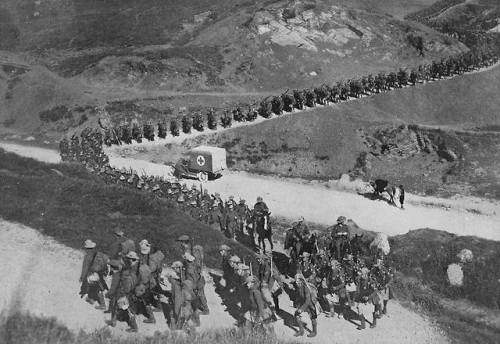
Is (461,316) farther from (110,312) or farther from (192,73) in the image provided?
(192,73)

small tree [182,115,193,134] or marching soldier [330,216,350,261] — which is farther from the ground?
marching soldier [330,216,350,261]

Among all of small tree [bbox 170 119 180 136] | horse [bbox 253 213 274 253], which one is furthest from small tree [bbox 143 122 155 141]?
horse [bbox 253 213 274 253]

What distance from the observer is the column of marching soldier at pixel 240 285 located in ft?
54.3

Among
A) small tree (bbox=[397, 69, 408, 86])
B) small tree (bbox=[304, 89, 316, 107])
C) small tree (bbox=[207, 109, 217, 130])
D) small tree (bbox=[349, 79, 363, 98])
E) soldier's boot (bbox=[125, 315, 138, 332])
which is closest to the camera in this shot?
soldier's boot (bbox=[125, 315, 138, 332])

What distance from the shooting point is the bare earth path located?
17.0m

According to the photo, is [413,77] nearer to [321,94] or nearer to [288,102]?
[321,94]

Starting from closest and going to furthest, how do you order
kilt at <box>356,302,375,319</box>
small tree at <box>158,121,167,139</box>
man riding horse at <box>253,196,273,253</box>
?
kilt at <box>356,302,375,319</box>
man riding horse at <box>253,196,273,253</box>
small tree at <box>158,121,167,139</box>

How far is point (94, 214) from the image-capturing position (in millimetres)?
24594

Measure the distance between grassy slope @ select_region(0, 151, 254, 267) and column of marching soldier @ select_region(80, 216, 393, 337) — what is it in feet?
8.88

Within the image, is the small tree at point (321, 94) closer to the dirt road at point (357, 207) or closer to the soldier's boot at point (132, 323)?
the dirt road at point (357, 207)

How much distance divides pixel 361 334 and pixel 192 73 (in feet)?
141

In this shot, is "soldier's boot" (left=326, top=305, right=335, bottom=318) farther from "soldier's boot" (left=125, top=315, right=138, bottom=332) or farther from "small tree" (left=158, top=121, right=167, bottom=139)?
"small tree" (left=158, top=121, right=167, bottom=139)

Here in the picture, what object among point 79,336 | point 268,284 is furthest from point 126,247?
point 268,284

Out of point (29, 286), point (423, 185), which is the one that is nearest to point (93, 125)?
point (423, 185)
